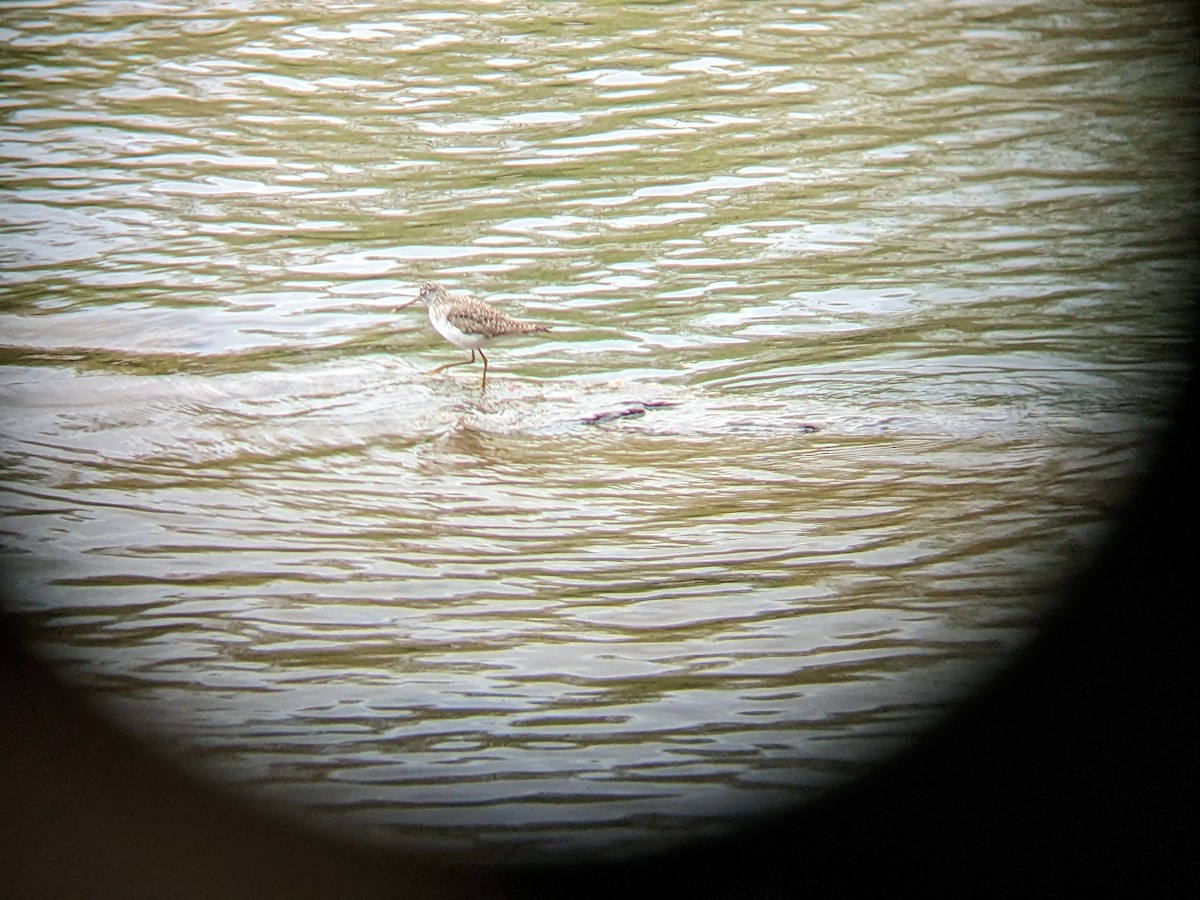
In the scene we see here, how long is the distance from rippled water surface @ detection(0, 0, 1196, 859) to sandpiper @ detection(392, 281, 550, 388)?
0.23 metres

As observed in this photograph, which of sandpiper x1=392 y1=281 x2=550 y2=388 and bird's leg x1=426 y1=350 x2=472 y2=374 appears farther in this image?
bird's leg x1=426 y1=350 x2=472 y2=374

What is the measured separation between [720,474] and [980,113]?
5.26 meters

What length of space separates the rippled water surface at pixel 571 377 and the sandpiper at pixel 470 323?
0.75 feet

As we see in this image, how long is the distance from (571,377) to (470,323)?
0.53 m

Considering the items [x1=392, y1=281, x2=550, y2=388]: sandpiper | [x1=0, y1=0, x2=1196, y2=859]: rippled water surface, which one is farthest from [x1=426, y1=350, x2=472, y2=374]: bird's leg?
[x1=392, y1=281, x2=550, y2=388]: sandpiper

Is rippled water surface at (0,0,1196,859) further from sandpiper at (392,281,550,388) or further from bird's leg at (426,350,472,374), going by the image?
sandpiper at (392,281,550,388)

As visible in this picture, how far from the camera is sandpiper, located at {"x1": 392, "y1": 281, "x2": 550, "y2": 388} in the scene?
603 centimetres

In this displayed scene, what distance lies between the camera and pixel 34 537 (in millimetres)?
4367

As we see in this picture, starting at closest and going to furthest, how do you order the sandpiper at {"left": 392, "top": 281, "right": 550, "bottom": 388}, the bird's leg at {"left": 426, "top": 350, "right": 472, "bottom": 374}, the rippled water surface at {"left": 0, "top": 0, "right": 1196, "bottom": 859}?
the rippled water surface at {"left": 0, "top": 0, "right": 1196, "bottom": 859} < the sandpiper at {"left": 392, "top": 281, "right": 550, "bottom": 388} < the bird's leg at {"left": 426, "top": 350, "right": 472, "bottom": 374}

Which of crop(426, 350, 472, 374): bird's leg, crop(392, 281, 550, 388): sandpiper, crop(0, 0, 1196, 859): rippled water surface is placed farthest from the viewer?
crop(426, 350, 472, 374): bird's leg

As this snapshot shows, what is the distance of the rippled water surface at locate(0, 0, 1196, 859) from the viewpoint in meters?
3.30

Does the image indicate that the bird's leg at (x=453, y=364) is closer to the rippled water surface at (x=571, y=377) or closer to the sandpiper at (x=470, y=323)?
the rippled water surface at (x=571, y=377)

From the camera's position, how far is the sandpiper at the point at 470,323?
6027mm

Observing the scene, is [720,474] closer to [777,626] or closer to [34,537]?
[777,626]
